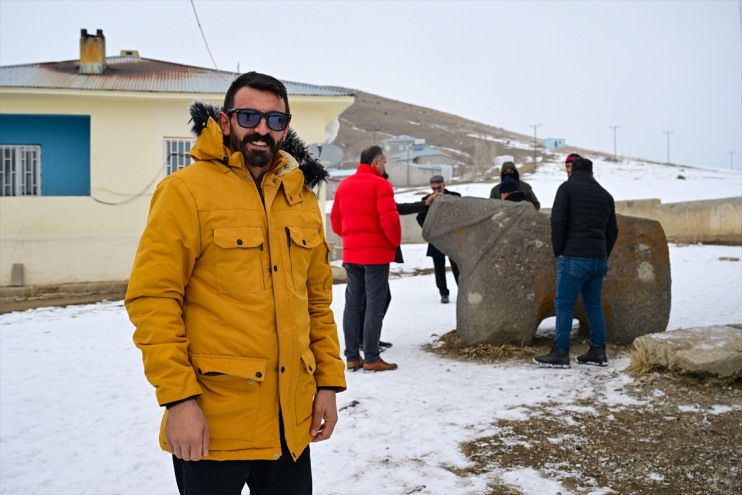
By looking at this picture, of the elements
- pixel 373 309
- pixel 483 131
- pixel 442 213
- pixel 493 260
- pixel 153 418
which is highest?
pixel 483 131

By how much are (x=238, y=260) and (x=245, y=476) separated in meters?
0.72

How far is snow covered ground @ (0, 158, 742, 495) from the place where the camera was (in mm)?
3551

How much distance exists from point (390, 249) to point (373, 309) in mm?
600

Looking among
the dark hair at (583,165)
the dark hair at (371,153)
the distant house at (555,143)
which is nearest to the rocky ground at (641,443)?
the dark hair at (583,165)

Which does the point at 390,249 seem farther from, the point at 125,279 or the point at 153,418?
the point at 125,279

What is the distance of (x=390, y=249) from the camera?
5922 millimetres

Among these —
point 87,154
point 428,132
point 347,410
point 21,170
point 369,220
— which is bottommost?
point 347,410

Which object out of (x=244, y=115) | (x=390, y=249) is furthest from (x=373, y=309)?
(x=244, y=115)

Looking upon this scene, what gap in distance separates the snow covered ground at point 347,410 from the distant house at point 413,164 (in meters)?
44.2

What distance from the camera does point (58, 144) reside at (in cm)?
1387

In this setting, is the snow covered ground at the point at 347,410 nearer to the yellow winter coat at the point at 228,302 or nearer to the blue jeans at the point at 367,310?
the blue jeans at the point at 367,310

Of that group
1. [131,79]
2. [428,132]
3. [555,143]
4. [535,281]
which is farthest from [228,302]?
[428,132]

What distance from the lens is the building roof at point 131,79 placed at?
13.1 metres

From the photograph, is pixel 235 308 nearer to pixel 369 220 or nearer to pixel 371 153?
pixel 369 220
